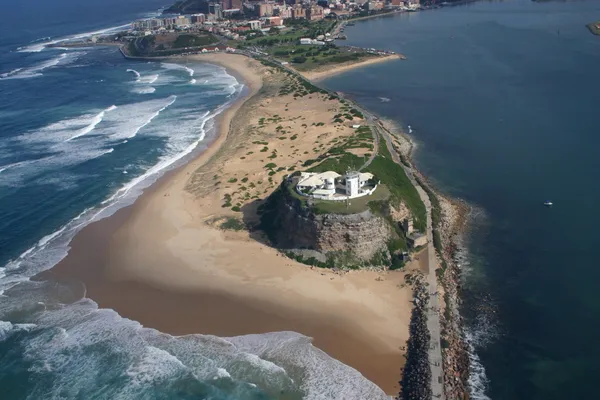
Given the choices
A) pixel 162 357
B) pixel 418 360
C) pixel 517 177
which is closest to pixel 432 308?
pixel 418 360

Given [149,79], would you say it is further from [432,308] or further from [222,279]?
[432,308]

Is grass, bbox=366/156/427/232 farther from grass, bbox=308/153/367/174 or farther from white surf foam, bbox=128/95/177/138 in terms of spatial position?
white surf foam, bbox=128/95/177/138

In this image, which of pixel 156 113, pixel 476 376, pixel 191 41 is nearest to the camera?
pixel 476 376

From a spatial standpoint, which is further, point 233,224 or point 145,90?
point 145,90

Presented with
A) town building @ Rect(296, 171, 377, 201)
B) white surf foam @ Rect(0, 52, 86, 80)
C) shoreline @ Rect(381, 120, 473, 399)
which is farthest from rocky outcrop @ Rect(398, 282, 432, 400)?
white surf foam @ Rect(0, 52, 86, 80)

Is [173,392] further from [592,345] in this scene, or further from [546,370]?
[592,345]

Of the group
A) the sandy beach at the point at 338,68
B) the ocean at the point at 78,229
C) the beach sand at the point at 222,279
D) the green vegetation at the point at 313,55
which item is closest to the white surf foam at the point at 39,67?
the ocean at the point at 78,229

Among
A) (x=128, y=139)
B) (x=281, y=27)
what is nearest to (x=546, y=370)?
(x=128, y=139)
